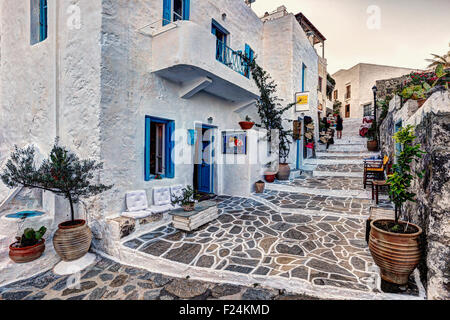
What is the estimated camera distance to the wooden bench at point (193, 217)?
493 cm

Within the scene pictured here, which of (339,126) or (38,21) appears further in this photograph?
(339,126)

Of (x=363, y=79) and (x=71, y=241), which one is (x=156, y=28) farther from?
(x=363, y=79)

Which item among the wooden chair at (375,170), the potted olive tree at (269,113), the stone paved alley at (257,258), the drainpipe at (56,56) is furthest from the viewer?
the potted olive tree at (269,113)

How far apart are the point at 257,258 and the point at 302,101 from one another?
969 centimetres

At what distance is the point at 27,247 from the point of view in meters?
4.13

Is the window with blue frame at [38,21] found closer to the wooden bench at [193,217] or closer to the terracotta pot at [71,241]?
the terracotta pot at [71,241]

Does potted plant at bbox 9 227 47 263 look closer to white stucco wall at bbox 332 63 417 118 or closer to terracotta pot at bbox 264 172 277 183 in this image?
terracotta pot at bbox 264 172 277 183

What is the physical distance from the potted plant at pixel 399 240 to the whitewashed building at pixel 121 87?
182 inches

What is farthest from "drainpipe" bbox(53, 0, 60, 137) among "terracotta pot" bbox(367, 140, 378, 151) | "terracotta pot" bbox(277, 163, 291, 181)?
"terracotta pot" bbox(367, 140, 378, 151)

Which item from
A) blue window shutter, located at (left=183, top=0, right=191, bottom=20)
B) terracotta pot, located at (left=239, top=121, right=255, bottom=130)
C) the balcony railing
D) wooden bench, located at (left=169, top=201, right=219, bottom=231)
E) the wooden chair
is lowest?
wooden bench, located at (left=169, top=201, right=219, bottom=231)

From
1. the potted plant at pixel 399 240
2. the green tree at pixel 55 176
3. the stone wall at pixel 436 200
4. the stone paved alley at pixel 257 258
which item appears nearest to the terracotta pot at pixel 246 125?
the stone paved alley at pixel 257 258

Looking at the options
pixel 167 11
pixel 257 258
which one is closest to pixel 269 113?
pixel 167 11

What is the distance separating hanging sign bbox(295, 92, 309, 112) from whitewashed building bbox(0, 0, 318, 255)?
4.28 m

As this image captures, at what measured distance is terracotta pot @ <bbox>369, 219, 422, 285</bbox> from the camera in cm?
273
